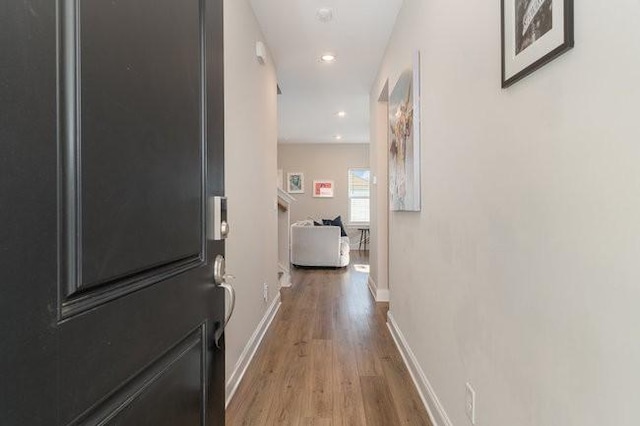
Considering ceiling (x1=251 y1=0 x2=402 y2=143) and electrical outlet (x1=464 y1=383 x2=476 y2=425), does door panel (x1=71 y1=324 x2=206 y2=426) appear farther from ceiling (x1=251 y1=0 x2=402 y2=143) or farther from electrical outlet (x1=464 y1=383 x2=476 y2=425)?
ceiling (x1=251 y1=0 x2=402 y2=143)

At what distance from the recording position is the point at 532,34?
945 mm

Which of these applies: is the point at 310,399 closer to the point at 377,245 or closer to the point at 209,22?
the point at 209,22

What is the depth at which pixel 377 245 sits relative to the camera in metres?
4.21

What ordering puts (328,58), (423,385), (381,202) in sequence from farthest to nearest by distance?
(381,202)
(328,58)
(423,385)

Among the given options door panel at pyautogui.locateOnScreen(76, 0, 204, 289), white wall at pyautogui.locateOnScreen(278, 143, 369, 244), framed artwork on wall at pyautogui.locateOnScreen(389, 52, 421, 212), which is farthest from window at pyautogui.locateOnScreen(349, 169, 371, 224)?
door panel at pyautogui.locateOnScreen(76, 0, 204, 289)

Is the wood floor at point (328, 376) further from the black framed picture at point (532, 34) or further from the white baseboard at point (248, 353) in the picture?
the black framed picture at point (532, 34)

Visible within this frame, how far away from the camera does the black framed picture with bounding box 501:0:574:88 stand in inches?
32.3

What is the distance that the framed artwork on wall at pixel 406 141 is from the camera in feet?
7.03

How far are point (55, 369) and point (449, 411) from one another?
160cm

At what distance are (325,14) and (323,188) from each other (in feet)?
20.3

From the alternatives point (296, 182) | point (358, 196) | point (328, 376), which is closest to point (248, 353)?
point (328, 376)

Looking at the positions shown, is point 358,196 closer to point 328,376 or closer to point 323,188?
point 323,188

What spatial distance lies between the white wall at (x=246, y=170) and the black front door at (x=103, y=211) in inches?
47.9

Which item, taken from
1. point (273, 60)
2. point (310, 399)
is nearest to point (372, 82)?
point (273, 60)
